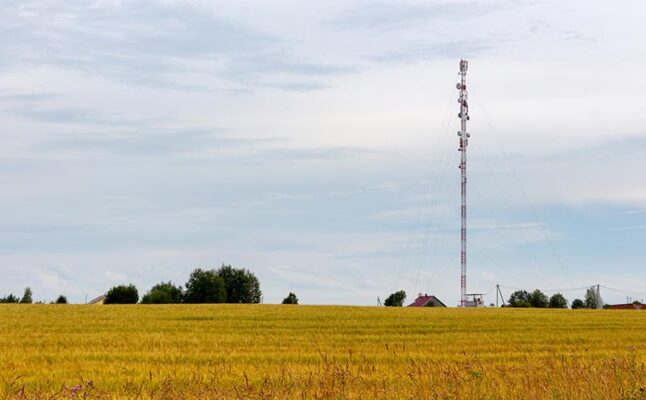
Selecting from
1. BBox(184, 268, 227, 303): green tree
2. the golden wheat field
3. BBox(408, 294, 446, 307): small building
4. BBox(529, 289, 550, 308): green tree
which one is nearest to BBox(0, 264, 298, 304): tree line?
BBox(184, 268, 227, 303): green tree

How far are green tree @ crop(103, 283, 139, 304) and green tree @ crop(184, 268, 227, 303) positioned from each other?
14.2 meters

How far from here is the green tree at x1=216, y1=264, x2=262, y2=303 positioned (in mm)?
142125

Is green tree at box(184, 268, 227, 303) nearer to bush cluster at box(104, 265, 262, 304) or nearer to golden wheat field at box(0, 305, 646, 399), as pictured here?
bush cluster at box(104, 265, 262, 304)

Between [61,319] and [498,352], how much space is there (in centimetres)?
2520

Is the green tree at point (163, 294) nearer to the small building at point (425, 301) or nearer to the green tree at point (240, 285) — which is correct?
the green tree at point (240, 285)

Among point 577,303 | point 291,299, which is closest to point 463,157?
point 291,299

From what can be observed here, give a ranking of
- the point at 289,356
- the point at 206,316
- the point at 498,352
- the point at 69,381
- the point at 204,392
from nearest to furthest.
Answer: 1. the point at 204,392
2. the point at 69,381
3. the point at 289,356
4. the point at 498,352
5. the point at 206,316

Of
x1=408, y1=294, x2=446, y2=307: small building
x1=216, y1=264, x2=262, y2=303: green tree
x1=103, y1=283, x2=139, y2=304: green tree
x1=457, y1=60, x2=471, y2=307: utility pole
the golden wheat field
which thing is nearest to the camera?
the golden wheat field

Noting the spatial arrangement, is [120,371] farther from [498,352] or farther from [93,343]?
[498,352]

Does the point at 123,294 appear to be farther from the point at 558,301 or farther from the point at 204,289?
the point at 558,301

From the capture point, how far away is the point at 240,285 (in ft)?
471

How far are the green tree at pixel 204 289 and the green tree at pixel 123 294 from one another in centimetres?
1425

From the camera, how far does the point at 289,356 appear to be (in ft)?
73.3

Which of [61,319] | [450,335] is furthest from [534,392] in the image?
[61,319]
